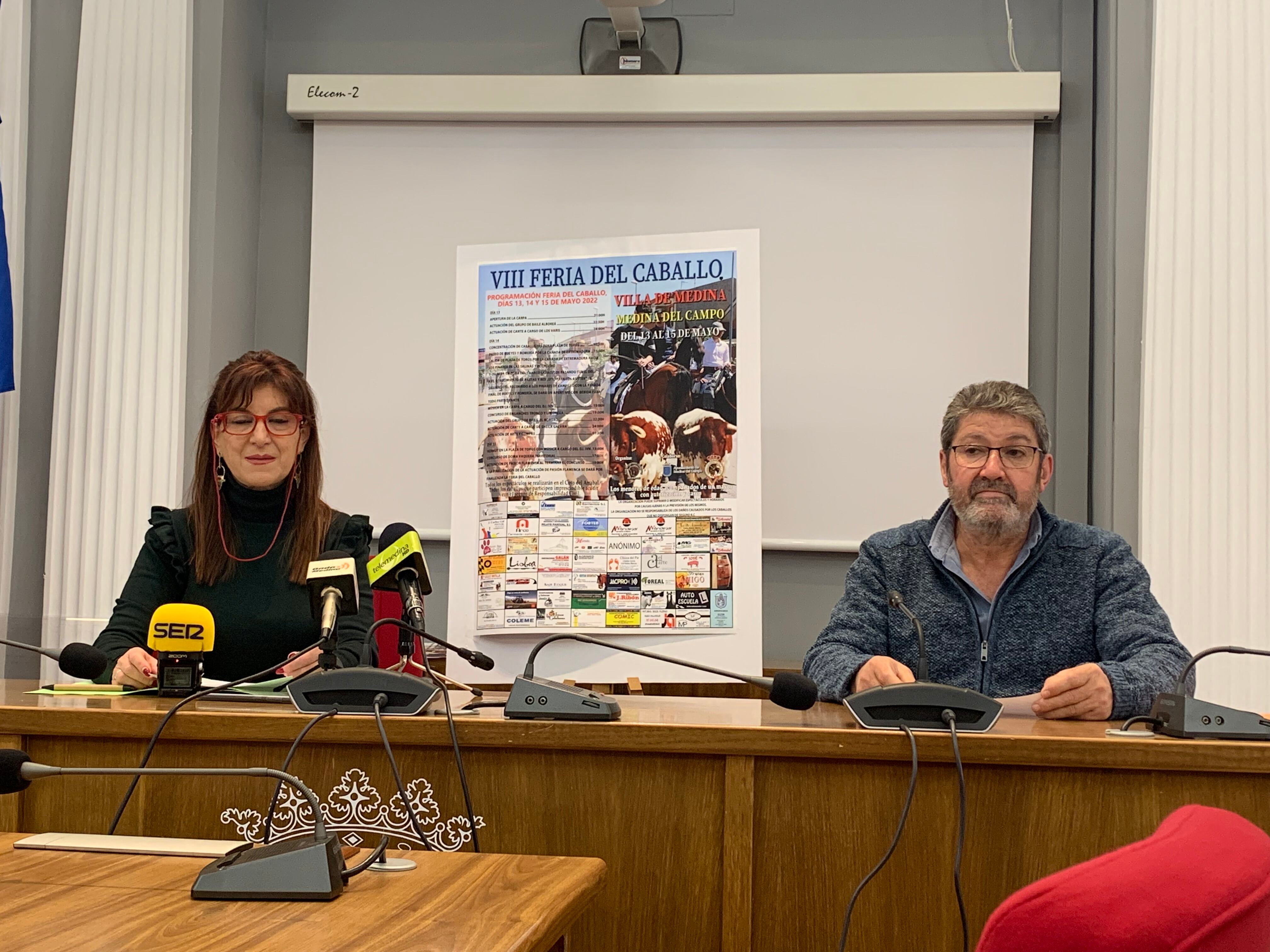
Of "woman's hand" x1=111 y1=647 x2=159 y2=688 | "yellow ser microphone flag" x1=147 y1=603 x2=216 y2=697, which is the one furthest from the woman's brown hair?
"yellow ser microphone flag" x1=147 y1=603 x2=216 y2=697

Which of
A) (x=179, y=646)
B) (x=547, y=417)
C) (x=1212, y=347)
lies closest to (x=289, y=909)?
(x=179, y=646)

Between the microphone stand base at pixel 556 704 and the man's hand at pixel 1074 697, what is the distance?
0.61 metres

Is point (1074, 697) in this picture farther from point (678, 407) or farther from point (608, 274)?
point (608, 274)

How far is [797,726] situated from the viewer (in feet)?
4.49

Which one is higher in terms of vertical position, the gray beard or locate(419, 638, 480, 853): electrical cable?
the gray beard

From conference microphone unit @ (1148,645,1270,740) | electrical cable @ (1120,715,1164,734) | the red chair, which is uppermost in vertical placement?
the red chair

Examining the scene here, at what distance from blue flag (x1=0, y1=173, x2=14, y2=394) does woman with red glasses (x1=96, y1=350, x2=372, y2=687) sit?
3.28 feet

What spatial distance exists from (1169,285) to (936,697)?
2.05 metres

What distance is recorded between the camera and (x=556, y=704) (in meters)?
1.42

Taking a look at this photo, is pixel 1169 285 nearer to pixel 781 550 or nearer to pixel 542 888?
pixel 781 550

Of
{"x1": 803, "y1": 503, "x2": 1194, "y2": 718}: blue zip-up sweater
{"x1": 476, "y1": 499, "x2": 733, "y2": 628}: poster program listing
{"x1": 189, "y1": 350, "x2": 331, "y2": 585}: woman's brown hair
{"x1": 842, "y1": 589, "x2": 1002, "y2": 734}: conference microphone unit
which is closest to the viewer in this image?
{"x1": 842, "y1": 589, "x2": 1002, "y2": 734}: conference microphone unit

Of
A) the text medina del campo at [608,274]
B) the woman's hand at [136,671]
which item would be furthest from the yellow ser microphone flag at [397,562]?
the text medina del campo at [608,274]

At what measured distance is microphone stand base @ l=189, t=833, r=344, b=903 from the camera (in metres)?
0.87

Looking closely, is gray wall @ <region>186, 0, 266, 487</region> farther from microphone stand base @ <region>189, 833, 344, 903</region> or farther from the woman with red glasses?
microphone stand base @ <region>189, 833, 344, 903</region>
